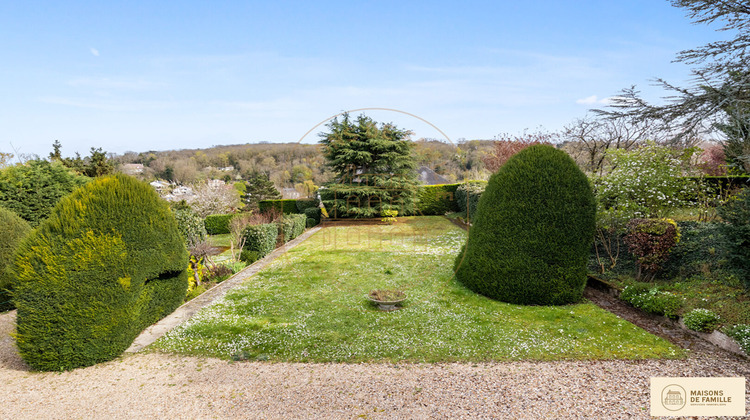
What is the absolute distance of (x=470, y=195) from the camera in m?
18.2

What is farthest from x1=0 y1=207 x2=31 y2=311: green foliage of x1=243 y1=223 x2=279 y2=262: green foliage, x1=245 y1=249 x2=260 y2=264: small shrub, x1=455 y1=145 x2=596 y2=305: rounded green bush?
x1=455 y1=145 x2=596 y2=305: rounded green bush

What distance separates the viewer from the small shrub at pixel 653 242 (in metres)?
7.20

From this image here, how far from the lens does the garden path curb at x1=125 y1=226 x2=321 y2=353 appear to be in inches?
225

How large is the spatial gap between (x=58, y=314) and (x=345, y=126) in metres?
16.8

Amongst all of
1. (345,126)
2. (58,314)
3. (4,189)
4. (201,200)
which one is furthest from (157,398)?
(201,200)

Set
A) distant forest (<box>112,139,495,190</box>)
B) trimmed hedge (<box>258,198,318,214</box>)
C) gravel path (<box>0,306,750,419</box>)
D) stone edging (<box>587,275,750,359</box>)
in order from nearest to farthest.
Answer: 1. gravel path (<box>0,306,750,419</box>)
2. stone edging (<box>587,275,750,359</box>)
3. trimmed hedge (<box>258,198,318,214</box>)
4. distant forest (<box>112,139,495,190</box>)

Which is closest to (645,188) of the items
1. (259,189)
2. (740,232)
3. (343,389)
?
(740,232)

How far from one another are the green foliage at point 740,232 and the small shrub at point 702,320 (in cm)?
110

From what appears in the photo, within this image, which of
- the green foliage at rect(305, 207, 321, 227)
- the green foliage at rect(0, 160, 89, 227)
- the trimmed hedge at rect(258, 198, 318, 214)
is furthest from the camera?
the trimmed hedge at rect(258, 198, 318, 214)

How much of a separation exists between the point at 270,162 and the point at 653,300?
2429cm

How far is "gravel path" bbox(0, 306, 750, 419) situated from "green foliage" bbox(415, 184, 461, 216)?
18.0m

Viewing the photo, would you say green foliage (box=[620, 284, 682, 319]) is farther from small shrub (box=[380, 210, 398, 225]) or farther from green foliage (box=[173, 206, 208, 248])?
small shrub (box=[380, 210, 398, 225])

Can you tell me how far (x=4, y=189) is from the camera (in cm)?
909

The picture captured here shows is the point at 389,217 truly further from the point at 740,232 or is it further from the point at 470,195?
the point at 740,232
